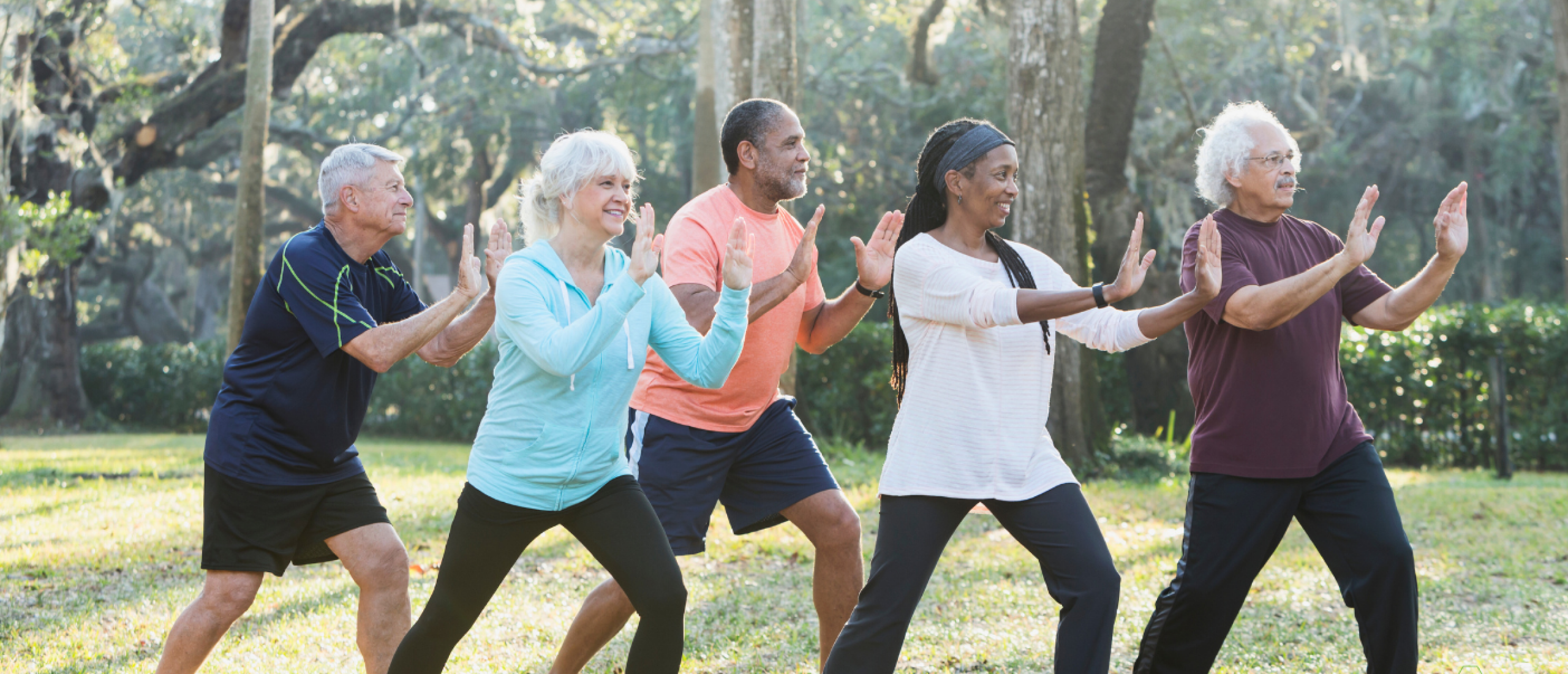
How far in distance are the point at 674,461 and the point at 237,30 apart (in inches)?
691

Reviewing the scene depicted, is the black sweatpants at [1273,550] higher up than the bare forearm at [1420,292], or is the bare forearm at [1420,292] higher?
the bare forearm at [1420,292]

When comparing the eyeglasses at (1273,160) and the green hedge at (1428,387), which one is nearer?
the eyeglasses at (1273,160)

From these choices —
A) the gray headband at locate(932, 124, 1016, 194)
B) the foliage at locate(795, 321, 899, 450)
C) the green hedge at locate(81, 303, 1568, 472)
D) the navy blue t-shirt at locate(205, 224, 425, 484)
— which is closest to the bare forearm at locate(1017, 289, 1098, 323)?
the gray headband at locate(932, 124, 1016, 194)

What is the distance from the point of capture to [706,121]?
13.9 metres

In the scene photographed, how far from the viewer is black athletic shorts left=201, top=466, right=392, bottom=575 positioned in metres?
3.90

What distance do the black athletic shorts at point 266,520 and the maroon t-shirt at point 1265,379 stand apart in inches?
105

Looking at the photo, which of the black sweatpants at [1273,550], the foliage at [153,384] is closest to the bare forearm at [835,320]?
the black sweatpants at [1273,550]

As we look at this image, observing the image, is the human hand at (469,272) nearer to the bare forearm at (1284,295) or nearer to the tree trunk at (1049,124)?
the bare forearm at (1284,295)

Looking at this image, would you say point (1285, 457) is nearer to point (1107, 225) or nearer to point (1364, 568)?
point (1364, 568)

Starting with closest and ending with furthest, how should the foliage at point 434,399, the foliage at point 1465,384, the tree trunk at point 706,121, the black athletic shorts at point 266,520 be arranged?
the black athletic shorts at point 266,520 < the foliage at point 1465,384 < the tree trunk at point 706,121 < the foliage at point 434,399

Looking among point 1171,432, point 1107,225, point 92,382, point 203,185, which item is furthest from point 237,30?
point 203,185

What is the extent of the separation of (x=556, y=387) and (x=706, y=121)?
10.7 m

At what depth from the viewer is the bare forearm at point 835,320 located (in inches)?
176

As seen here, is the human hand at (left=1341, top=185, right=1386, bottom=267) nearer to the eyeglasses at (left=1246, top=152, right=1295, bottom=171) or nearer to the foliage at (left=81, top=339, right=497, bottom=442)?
the eyeglasses at (left=1246, top=152, right=1295, bottom=171)
